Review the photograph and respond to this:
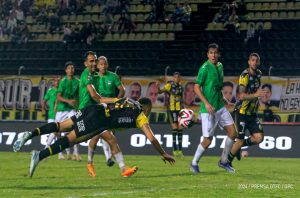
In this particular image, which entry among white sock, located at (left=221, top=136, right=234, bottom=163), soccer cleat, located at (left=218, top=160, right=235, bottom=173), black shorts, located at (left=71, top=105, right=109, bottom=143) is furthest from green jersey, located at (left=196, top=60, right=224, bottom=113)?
black shorts, located at (left=71, top=105, right=109, bottom=143)

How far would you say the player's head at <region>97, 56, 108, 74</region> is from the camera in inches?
685

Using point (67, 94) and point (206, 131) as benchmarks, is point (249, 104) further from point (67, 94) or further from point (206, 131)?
point (67, 94)

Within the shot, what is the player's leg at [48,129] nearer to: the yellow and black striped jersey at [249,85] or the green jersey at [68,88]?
the yellow and black striped jersey at [249,85]

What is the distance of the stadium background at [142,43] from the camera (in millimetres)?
31719

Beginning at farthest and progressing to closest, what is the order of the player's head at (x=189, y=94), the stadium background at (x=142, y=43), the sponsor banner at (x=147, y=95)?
the stadium background at (x=142, y=43) < the player's head at (x=189, y=94) < the sponsor banner at (x=147, y=95)

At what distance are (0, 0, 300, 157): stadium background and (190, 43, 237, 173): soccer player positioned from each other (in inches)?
436

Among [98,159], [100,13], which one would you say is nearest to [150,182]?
[98,159]

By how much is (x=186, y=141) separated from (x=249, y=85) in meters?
7.89

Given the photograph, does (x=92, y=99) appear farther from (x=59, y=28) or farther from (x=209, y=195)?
(x=59, y=28)

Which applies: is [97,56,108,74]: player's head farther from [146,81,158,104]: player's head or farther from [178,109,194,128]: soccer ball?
[146,81,158,104]: player's head

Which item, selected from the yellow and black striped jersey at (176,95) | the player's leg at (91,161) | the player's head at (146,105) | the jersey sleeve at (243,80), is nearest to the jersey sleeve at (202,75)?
the jersey sleeve at (243,80)

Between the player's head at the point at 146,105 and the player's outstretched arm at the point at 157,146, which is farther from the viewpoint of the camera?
the player's head at the point at 146,105

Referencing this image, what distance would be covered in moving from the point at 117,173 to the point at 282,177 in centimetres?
334

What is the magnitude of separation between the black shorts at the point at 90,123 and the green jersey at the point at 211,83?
3.06 m
